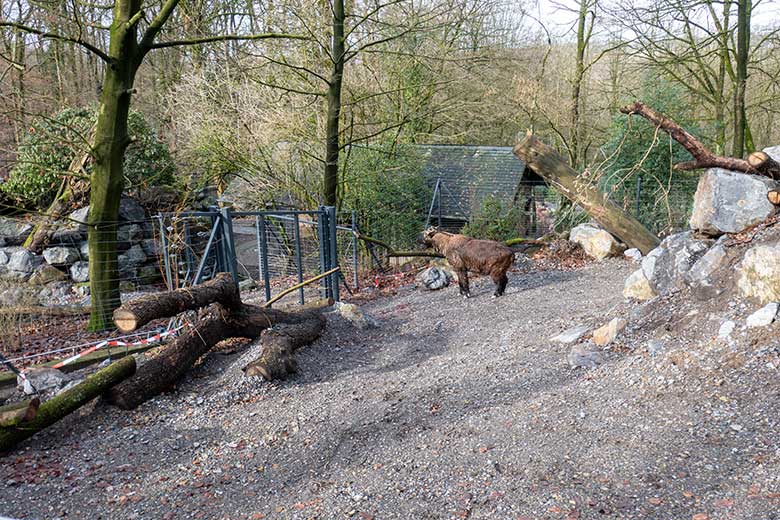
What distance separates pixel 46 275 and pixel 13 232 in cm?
119

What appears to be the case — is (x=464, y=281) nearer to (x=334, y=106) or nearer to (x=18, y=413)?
(x=334, y=106)

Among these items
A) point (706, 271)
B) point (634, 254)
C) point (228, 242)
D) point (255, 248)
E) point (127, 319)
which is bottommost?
point (255, 248)

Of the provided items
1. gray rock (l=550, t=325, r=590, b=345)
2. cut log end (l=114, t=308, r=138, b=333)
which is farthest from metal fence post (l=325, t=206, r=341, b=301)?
cut log end (l=114, t=308, r=138, b=333)

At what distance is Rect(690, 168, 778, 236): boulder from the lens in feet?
19.5

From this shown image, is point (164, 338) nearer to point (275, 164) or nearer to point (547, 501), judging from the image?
point (547, 501)

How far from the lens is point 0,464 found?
446 cm

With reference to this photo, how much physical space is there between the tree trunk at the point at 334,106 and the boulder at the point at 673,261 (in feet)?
21.4

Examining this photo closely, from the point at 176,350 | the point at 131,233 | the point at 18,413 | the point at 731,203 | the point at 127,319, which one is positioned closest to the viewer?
the point at 18,413

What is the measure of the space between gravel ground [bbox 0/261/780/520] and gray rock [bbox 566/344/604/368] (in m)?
0.09

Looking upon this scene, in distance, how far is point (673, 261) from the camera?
637 cm

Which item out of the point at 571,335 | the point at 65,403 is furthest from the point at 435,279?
the point at 65,403

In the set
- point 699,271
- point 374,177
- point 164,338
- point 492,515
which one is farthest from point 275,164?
point 492,515

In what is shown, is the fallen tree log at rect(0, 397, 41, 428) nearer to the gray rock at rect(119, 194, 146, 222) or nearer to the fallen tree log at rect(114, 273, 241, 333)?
the fallen tree log at rect(114, 273, 241, 333)

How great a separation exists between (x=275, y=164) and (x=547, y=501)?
34.2 ft
